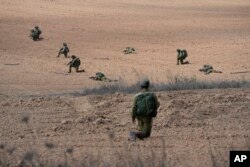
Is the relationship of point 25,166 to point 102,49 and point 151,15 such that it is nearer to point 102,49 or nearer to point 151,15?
point 102,49

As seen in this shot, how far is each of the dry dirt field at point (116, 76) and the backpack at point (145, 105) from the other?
49cm

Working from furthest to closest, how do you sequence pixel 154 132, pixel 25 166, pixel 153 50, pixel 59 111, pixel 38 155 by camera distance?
pixel 153 50, pixel 59 111, pixel 154 132, pixel 38 155, pixel 25 166

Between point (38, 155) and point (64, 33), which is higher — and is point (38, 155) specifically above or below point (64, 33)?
below

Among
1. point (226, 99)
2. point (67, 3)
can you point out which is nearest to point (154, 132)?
point (226, 99)

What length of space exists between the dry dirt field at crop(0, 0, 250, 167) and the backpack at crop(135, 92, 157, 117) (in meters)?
0.49

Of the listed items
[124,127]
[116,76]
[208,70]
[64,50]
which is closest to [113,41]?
[64,50]

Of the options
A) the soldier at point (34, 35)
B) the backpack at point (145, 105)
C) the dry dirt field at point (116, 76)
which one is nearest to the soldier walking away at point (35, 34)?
the soldier at point (34, 35)

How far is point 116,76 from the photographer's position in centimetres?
2278

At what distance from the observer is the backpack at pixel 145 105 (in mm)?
9484

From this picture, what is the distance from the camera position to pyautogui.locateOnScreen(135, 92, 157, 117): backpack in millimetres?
9484

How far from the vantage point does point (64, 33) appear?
115 feet

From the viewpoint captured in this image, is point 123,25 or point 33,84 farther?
point 123,25

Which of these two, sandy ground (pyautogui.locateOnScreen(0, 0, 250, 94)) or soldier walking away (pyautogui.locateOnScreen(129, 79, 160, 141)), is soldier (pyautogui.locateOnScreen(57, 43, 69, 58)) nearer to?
sandy ground (pyautogui.locateOnScreen(0, 0, 250, 94))

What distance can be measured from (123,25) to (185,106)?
27929 mm
